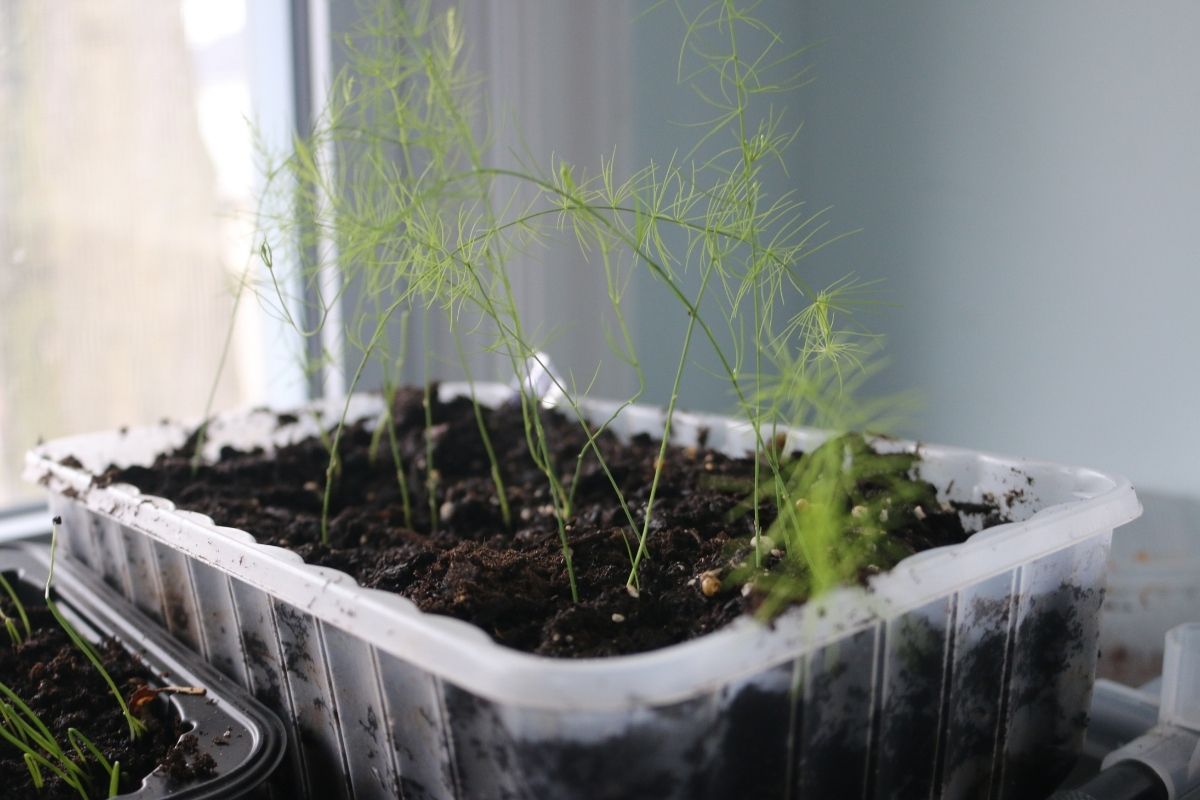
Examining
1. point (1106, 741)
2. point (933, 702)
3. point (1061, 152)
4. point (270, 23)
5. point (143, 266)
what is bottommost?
point (1106, 741)

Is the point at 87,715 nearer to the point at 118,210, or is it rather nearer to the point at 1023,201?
the point at 118,210

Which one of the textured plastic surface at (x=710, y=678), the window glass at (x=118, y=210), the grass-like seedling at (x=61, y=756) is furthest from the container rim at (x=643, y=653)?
the window glass at (x=118, y=210)

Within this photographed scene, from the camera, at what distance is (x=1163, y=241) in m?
0.91

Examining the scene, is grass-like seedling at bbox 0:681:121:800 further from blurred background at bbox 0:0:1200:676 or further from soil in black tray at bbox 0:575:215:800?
blurred background at bbox 0:0:1200:676

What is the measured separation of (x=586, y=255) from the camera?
2.78ft

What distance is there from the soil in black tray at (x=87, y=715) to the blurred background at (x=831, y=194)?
0.36 meters

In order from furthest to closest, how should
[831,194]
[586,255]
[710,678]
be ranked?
[831,194]
[586,255]
[710,678]

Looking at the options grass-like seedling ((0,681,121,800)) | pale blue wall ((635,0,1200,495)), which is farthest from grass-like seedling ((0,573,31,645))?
pale blue wall ((635,0,1200,495))

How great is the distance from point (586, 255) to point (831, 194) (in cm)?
48

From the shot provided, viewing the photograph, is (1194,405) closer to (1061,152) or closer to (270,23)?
(1061,152)

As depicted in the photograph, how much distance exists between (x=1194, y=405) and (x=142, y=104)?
1.08m

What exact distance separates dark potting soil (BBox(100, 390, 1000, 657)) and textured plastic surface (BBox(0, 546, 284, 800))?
0.26 ft

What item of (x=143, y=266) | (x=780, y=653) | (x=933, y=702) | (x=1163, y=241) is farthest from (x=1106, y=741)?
(x=143, y=266)

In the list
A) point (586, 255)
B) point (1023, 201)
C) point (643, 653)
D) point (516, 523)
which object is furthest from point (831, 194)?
point (643, 653)
